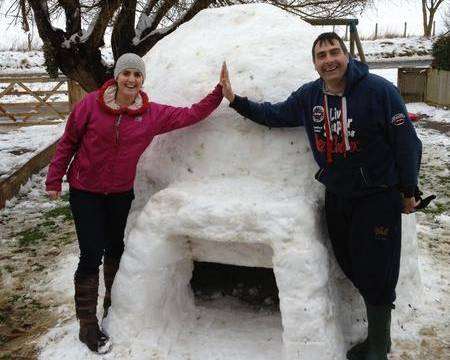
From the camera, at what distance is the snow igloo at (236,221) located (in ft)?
8.70

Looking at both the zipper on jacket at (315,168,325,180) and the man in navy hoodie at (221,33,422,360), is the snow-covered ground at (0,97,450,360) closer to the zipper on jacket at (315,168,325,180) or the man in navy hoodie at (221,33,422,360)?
the man in navy hoodie at (221,33,422,360)

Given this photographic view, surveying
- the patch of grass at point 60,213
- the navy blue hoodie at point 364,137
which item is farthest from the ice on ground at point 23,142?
the navy blue hoodie at point 364,137

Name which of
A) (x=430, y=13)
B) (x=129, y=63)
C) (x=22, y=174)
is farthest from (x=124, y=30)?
(x=430, y=13)

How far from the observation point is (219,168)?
3004 millimetres

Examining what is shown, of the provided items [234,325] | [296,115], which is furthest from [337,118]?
[234,325]

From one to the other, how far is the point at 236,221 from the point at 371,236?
66 cm

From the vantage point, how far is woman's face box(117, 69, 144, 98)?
2754mm

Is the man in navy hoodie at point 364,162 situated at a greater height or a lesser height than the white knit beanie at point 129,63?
lesser

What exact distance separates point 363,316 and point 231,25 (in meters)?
1.95

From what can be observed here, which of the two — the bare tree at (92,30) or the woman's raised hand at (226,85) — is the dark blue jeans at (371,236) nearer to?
the woman's raised hand at (226,85)

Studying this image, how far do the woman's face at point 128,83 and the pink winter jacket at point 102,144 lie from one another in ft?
0.28

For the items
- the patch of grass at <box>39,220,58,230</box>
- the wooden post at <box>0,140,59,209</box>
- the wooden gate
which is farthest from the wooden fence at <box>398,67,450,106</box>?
the patch of grass at <box>39,220,58,230</box>

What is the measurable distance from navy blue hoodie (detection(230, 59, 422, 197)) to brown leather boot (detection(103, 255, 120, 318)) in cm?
136

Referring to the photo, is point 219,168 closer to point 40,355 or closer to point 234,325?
point 234,325
